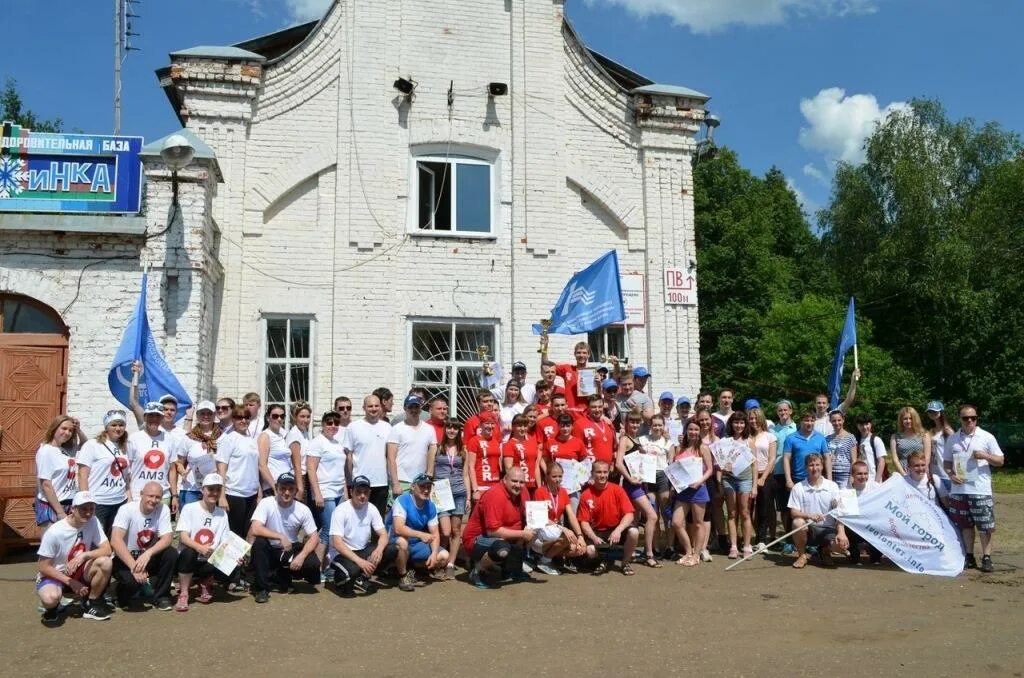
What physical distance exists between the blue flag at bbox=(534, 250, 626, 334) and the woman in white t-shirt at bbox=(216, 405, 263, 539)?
422cm

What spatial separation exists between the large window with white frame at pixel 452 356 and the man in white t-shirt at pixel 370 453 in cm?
376

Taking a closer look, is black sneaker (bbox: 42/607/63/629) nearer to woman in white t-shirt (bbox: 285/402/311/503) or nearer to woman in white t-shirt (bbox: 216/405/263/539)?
woman in white t-shirt (bbox: 216/405/263/539)

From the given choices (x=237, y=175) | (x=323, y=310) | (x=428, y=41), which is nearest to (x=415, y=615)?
(x=323, y=310)

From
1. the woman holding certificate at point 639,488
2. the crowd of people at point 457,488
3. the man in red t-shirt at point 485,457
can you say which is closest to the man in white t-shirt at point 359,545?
the crowd of people at point 457,488

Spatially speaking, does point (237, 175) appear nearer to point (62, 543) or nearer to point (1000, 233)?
point (62, 543)

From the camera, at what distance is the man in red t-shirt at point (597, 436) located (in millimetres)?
8969

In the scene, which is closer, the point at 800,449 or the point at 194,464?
the point at 194,464

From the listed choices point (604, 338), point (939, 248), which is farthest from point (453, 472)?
point (939, 248)

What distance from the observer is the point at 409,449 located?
855 centimetres

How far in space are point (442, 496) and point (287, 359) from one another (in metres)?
4.69

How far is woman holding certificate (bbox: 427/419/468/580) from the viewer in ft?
27.9

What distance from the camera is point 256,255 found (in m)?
12.2

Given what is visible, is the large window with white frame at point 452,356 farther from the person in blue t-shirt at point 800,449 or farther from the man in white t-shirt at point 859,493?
the man in white t-shirt at point 859,493

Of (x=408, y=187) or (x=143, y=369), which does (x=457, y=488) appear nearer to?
(x=143, y=369)
